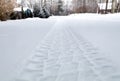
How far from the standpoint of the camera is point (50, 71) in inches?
154

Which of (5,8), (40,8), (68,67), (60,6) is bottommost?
(68,67)

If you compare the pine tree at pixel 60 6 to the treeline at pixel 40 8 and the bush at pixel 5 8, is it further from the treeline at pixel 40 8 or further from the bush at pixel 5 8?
the bush at pixel 5 8

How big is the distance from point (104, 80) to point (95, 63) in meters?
1.01

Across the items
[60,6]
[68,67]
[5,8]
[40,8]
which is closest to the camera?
[68,67]

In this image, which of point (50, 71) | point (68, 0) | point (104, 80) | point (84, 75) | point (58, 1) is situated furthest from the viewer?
point (68, 0)

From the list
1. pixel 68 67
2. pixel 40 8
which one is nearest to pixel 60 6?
pixel 40 8

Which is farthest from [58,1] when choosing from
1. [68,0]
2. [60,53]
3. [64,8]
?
[60,53]

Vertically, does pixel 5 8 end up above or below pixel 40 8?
above

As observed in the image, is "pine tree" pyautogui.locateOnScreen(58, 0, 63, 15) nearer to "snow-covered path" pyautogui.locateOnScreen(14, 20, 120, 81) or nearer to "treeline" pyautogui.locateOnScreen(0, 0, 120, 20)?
"treeline" pyautogui.locateOnScreen(0, 0, 120, 20)

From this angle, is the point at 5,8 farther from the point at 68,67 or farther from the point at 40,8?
the point at 68,67

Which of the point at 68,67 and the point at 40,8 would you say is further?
the point at 40,8

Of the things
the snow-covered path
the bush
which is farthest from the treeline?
the snow-covered path

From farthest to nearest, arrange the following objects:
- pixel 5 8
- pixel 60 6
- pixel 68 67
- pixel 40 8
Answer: pixel 60 6 → pixel 40 8 → pixel 5 8 → pixel 68 67

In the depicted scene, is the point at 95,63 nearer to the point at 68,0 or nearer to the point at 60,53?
the point at 60,53
